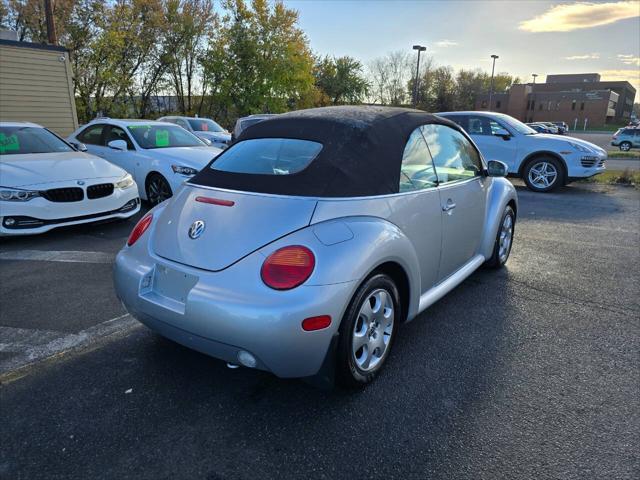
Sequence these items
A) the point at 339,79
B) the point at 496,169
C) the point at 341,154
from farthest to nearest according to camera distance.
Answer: the point at 339,79
the point at 496,169
the point at 341,154

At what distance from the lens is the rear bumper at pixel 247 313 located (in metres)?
2.11

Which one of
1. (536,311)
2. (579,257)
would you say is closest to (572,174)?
(579,257)

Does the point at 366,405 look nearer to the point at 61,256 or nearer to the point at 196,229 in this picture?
the point at 196,229

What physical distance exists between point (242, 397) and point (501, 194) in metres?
3.16

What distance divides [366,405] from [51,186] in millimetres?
4992

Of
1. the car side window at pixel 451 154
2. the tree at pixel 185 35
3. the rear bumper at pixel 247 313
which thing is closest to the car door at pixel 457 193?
the car side window at pixel 451 154

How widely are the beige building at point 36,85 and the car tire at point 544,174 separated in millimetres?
13537

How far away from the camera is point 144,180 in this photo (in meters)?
7.52

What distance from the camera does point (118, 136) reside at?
8.09 meters

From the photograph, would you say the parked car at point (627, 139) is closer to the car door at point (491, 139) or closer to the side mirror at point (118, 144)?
the car door at point (491, 139)

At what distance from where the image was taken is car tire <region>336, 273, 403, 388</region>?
2.36 meters

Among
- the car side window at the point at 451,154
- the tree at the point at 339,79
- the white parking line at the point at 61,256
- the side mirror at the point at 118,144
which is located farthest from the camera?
the tree at the point at 339,79

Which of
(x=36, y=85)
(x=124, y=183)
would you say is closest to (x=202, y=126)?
(x=36, y=85)

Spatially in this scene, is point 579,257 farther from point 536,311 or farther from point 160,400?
point 160,400
